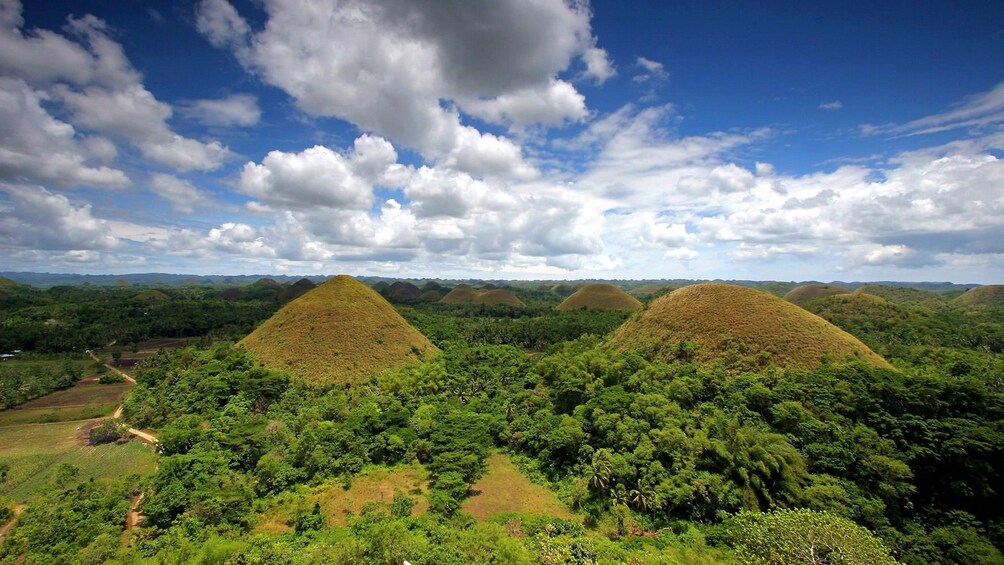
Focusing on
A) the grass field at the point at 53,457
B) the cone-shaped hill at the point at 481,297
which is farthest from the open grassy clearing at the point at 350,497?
the cone-shaped hill at the point at 481,297

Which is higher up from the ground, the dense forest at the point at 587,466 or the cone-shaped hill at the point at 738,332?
the cone-shaped hill at the point at 738,332

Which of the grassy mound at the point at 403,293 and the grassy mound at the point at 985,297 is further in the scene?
the grassy mound at the point at 403,293

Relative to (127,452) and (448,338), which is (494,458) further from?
(448,338)

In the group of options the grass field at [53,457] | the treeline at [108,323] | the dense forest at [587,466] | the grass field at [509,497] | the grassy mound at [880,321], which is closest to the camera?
the dense forest at [587,466]

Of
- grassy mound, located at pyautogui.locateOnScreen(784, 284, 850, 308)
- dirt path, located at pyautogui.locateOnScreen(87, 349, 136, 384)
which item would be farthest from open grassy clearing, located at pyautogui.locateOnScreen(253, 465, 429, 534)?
grassy mound, located at pyautogui.locateOnScreen(784, 284, 850, 308)

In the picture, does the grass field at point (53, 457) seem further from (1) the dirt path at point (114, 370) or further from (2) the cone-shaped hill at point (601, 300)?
(2) the cone-shaped hill at point (601, 300)

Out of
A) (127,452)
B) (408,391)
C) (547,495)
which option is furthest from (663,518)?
(127,452)

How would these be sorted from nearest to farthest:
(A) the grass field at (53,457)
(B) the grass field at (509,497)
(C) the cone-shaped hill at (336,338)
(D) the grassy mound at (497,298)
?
1. (B) the grass field at (509,497)
2. (A) the grass field at (53,457)
3. (C) the cone-shaped hill at (336,338)
4. (D) the grassy mound at (497,298)

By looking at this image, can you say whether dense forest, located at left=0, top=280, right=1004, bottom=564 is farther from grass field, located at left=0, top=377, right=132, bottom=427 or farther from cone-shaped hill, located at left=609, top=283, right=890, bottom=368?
grass field, located at left=0, top=377, right=132, bottom=427

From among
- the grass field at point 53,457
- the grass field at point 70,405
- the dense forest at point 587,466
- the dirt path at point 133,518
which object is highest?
the dense forest at point 587,466
